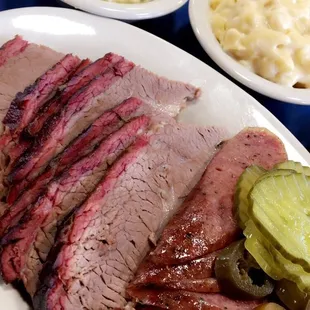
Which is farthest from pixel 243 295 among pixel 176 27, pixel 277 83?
pixel 176 27

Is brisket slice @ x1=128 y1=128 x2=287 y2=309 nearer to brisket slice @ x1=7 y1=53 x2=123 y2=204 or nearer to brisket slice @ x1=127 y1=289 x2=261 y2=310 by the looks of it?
brisket slice @ x1=127 y1=289 x2=261 y2=310

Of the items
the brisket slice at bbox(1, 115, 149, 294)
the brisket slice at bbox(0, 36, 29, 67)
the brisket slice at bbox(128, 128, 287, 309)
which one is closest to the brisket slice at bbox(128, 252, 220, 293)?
the brisket slice at bbox(128, 128, 287, 309)

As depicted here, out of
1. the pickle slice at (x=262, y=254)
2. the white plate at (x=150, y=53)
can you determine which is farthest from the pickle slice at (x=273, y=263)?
the white plate at (x=150, y=53)

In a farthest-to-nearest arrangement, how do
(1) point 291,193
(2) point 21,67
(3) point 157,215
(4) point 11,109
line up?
(2) point 21,67 < (4) point 11,109 < (3) point 157,215 < (1) point 291,193

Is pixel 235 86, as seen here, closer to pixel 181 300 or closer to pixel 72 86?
pixel 72 86

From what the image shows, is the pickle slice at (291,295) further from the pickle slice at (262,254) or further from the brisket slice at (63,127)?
the brisket slice at (63,127)

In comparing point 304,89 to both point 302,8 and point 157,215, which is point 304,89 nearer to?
point 302,8
